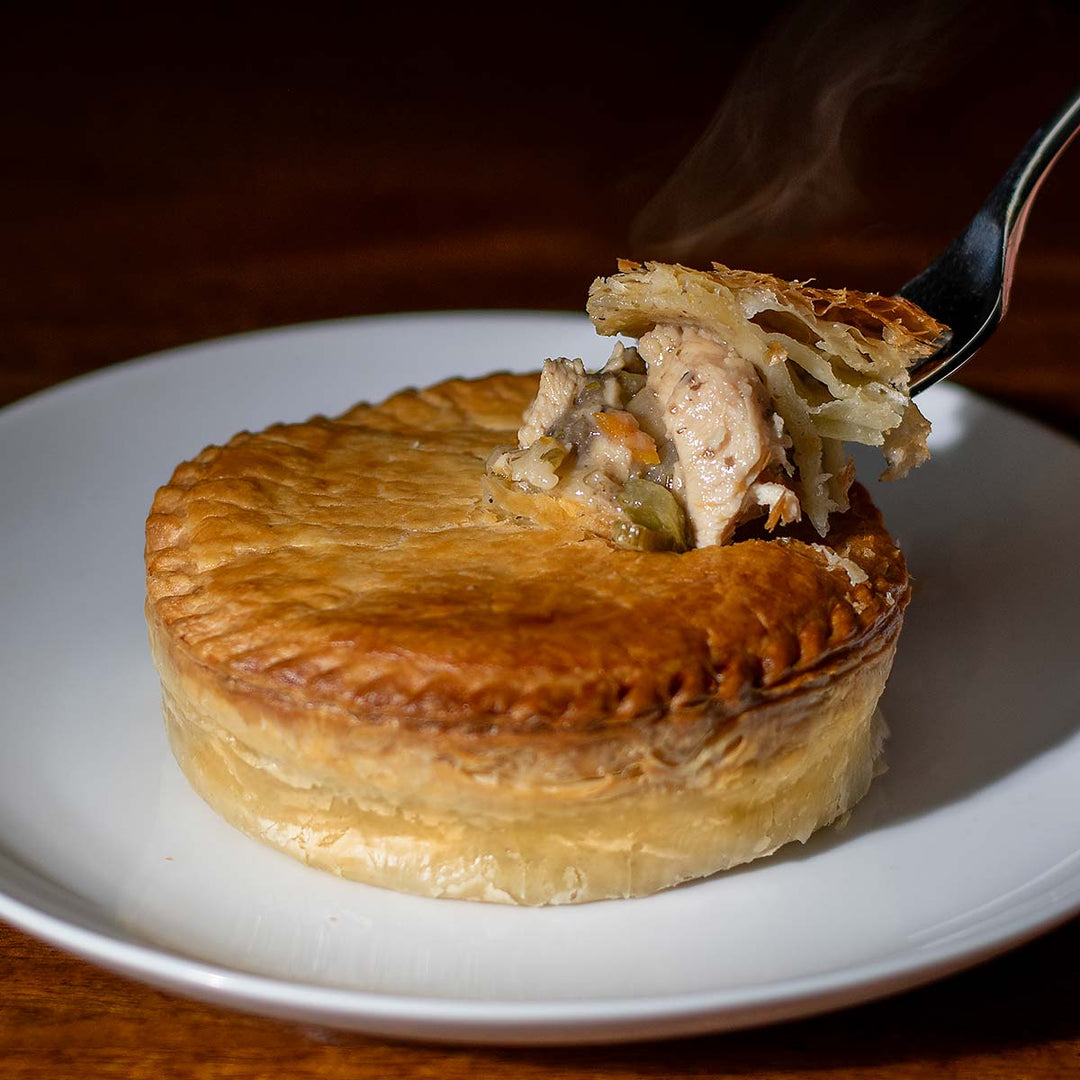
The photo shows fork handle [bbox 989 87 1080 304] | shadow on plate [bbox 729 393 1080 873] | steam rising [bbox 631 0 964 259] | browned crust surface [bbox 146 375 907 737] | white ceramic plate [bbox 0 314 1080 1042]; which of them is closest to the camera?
white ceramic plate [bbox 0 314 1080 1042]

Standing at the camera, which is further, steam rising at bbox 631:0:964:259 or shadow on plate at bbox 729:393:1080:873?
steam rising at bbox 631:0:964:259

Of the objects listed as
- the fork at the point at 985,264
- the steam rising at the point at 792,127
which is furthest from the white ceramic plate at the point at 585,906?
the steam rising at the point at 792,127

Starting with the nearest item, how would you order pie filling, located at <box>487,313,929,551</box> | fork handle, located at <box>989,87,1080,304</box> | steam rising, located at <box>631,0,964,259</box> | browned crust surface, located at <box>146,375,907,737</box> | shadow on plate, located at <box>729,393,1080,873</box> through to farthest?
browned crust surface, located at <box>146,375,907,737</box> → pie filling, located at <box>487,313,929,551</box> → shadow on plate, located at <box>729,393,1080,873</box> → fork handle, located at <box>989,87,1080,304</box> → steam rising, located at <box>631,0,964,259</box>

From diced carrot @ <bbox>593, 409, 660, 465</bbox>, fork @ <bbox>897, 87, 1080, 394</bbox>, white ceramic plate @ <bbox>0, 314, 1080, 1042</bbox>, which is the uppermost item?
fork @ <bbox>897, 87, 1080, 394</bbox>

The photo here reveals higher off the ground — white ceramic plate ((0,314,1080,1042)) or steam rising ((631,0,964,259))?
steam rising ((631,0,964,259))

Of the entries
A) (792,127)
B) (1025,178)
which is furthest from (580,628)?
(792,127)

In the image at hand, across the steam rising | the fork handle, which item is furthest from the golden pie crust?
the steam rising

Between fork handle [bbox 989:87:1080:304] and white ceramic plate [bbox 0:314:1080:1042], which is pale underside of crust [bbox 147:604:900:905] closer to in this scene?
white ceramic plate [bbox 0:314:1080:1042]

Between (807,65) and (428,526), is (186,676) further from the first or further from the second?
(807,65)
